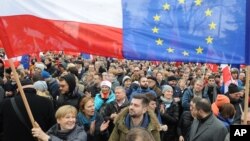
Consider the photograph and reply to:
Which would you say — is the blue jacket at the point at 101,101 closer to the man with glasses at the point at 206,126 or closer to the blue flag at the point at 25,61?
the man with glasses at the point at 206,126

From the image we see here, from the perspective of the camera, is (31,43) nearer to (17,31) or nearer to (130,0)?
(17,31)

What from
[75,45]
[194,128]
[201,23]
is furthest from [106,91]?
[201,23]

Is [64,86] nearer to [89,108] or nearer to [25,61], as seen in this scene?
[89,108]

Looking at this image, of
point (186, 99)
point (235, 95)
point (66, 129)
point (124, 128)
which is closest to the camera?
point (66, 129)

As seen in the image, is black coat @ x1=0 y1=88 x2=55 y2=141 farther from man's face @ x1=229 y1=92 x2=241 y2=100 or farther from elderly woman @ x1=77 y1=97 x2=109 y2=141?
man's face @ x1=229 y1=92 x2=241 y2=100

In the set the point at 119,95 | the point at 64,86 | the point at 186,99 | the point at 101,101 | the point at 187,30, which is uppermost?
the point at 187,30

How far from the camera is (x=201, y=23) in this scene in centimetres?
412

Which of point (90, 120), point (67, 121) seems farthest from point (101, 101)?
point (67, 121)

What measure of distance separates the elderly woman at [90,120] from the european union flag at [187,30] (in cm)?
146

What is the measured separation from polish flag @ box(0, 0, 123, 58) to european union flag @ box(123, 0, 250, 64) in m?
0.15

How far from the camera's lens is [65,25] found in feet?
14.5

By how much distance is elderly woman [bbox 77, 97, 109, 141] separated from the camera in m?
5.57

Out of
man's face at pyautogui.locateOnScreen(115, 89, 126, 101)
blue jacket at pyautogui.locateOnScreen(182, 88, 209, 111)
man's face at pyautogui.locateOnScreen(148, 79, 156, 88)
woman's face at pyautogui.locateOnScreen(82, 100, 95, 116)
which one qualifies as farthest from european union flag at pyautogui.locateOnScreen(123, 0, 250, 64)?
man's face at pyautogui.locateOnScreen(148, 79, 156, 88)

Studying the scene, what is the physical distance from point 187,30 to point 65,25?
1202 millimetres
